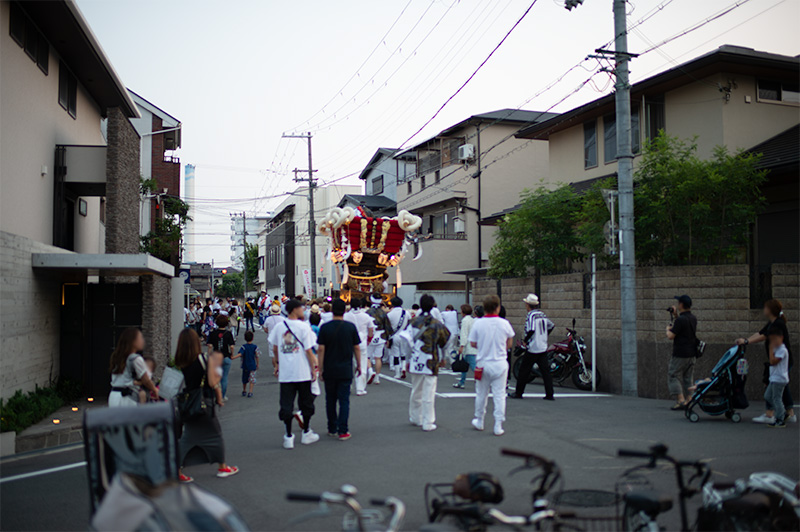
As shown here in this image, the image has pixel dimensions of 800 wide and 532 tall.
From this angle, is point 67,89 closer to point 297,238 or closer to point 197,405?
point 197,405

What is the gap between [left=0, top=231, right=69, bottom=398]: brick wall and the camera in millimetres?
10445

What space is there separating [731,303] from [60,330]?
1338cm

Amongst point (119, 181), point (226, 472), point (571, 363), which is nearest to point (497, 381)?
point (226, 472)

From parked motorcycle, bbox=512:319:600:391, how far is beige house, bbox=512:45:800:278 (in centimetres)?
475

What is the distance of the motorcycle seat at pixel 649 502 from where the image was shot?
13.3 feet

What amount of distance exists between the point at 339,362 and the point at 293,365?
2.40ft

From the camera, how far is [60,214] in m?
14.7

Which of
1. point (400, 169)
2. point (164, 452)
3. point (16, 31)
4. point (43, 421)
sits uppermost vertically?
point (400, 169)

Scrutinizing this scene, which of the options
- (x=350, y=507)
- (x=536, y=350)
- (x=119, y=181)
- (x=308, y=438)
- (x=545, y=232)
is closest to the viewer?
(x=350, y=507)

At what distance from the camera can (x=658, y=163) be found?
47.3 feet

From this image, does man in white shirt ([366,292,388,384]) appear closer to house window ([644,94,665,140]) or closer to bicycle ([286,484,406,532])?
house window ([644,94,665,140])

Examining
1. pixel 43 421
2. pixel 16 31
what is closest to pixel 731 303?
pixel 43 421

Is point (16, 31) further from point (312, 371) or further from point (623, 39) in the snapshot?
point (623, 39)

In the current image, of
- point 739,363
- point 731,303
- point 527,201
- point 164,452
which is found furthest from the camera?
point 527,201
